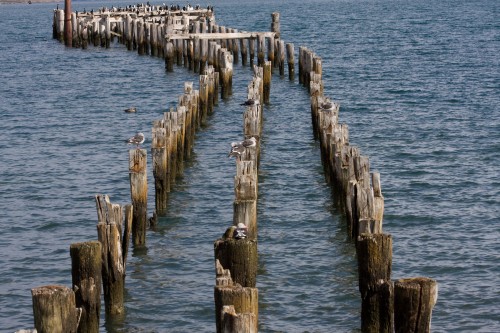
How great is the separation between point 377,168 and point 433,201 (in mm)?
3404

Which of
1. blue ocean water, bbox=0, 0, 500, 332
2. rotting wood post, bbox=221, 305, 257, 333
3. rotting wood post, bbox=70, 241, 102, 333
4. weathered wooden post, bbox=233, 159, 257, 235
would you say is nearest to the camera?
rotting wood post, bbox=221, 305, 257, 333

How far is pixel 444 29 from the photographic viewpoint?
243 feet

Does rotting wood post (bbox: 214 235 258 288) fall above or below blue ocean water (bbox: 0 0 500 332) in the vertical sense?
above

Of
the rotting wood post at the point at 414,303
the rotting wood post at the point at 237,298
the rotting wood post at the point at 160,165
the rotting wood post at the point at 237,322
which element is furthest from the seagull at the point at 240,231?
the rotting wood post at the point at 160,165

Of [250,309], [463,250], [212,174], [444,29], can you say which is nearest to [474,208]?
[463,250]

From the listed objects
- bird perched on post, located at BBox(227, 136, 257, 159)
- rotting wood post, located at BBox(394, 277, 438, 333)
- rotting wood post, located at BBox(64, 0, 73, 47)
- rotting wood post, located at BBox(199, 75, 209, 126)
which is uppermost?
rotting wood post, located at BBox(394, 277, 438, 333)

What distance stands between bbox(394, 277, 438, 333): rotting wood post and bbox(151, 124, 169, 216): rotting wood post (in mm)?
9026

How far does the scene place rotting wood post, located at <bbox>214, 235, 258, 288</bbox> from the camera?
12.2m

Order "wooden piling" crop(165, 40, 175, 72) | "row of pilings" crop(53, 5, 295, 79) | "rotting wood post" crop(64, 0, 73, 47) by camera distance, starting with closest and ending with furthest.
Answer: "row of pilings" crop(53, 5, 295, 79) < "wooden piling" crop(165, 40, 175, 72) < "rotting wood post" crop(64, 0, 73, 47)

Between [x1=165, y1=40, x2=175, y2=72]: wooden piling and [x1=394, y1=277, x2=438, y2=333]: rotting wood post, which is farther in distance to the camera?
[x1=165, y1=40, x2=175, y2=72]: wooden piling

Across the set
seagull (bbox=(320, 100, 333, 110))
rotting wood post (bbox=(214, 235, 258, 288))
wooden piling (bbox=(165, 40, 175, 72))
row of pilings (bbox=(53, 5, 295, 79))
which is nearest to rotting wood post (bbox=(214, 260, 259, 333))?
rotting wood post (bbox=(214, 235, 258, 288))

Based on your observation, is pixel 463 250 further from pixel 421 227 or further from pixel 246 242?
pixel 246 242

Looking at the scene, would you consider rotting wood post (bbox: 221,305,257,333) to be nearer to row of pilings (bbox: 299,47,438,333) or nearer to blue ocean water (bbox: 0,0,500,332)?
row of pilings (bbox: 299,47,438,333)

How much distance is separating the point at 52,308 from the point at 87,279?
152cm
